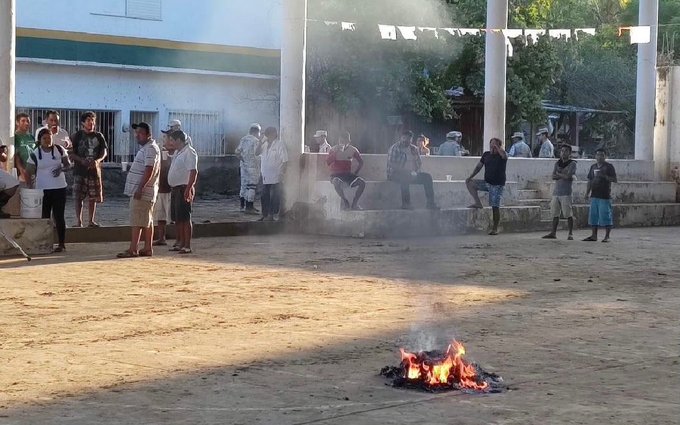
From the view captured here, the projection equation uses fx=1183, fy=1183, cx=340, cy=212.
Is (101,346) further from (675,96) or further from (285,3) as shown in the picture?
(675,96)

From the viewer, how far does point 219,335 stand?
9.62 metres

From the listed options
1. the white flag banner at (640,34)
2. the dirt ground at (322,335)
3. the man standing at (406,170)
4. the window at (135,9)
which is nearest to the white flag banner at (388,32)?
the man standing at (406,170)

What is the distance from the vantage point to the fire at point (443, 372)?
7.61 m

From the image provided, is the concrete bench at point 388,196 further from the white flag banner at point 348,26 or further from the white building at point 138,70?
the white building at point 138,70

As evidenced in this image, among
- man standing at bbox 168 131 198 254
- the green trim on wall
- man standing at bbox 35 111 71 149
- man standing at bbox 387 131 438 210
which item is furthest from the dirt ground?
the green trim on wall

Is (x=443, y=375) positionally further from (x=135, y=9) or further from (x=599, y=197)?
(x=135, y=9)

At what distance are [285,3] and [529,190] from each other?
6.99 meters

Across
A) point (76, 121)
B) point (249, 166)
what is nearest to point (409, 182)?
point (249, 166)

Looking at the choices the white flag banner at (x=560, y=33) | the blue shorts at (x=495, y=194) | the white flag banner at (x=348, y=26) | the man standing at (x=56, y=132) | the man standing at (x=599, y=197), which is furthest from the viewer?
the white flag banner at (x=560, y=33)

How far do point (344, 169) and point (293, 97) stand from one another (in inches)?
66.9

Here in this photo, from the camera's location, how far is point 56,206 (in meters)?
15.6

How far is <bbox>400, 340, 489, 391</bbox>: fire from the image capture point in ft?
25.0

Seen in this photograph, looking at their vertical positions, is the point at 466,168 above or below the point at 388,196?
above

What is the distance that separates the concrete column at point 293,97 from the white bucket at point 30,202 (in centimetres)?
585
